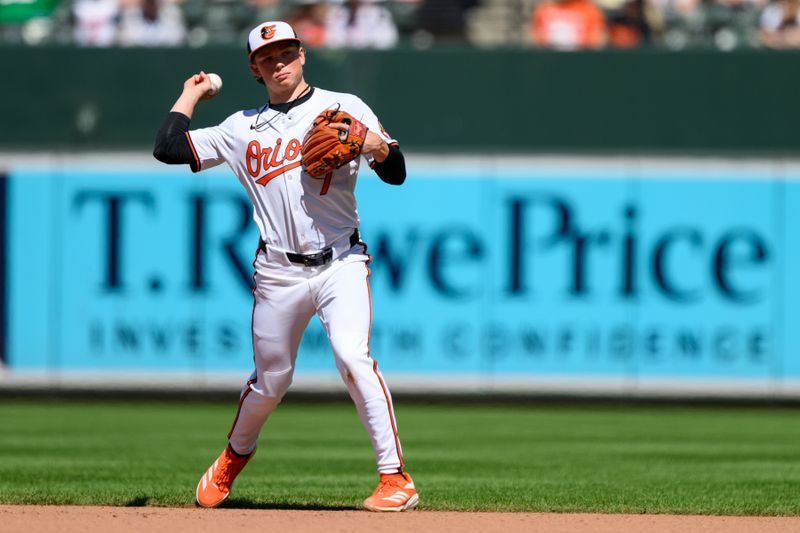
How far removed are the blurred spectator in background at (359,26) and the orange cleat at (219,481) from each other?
25.8 ft

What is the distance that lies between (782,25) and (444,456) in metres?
6.57

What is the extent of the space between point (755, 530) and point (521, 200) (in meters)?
7.53

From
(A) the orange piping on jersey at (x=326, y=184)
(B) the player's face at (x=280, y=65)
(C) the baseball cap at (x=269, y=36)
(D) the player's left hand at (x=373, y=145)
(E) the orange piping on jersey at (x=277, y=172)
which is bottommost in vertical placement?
(A) the orange piping on jersey at (x=326, y=184)

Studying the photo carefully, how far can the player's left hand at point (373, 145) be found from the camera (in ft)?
17.9

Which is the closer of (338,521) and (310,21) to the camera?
(338,521)

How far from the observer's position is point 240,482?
275 inches

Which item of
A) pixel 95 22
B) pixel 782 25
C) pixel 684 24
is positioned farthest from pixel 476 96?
pixel 95 22

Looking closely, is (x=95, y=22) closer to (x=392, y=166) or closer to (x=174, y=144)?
(x=174, y=144)

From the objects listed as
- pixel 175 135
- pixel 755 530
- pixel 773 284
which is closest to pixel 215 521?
pixel 175 135

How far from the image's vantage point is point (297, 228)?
5609mm

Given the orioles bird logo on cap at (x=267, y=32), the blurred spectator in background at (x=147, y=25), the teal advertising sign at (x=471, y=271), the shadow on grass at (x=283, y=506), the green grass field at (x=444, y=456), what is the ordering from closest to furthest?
the orioles bird logo on cap at (x=267, y=32) → the shadow on grass at (x=283, y=506) → the green grass field at (x=444, y=456) → the teal advertising sign at (x=471, y=271) → the blurred spectator in background at (x=147, y=25)

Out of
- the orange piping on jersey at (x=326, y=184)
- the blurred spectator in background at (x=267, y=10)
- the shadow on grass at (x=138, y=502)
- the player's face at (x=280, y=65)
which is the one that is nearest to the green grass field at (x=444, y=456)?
the shadow on grass at (x=138, y=502)

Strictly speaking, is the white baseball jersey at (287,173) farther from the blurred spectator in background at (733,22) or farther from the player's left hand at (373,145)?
the blurred spectator in background at (733,22)

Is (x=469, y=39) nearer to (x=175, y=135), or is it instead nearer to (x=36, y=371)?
(x=36, y=371)
